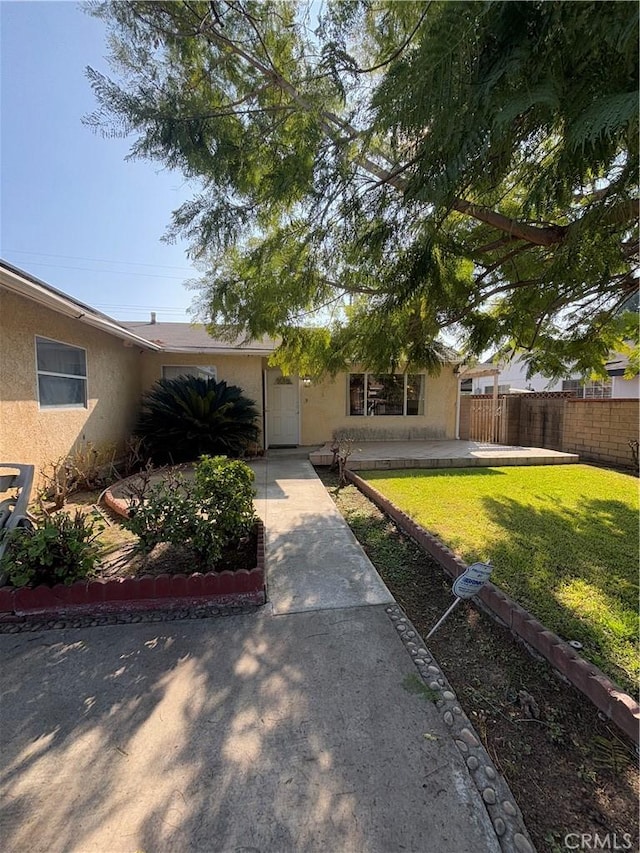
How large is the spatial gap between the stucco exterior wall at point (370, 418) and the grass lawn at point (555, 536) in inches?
158

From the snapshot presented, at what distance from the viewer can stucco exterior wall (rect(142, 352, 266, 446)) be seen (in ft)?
34.1

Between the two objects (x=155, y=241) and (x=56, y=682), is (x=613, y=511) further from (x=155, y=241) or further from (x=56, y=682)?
(x=155, y=241)

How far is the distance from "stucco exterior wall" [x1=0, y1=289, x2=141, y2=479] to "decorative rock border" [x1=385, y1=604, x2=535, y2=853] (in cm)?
573

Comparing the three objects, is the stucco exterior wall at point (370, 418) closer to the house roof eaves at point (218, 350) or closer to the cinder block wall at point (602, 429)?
the house roof eaves at point (218, 350)

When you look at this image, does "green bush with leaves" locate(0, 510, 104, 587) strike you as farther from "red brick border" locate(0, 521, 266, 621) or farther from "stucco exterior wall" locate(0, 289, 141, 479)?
"stucco exterior wall" locate(0, 289, 141, 479)

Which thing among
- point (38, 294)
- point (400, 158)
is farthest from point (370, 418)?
point (400, 158)

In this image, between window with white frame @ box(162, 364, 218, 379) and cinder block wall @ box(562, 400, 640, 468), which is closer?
cinder block wall @ box(562, 400, 640, 468)

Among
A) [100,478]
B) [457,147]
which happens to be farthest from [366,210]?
[100,478]

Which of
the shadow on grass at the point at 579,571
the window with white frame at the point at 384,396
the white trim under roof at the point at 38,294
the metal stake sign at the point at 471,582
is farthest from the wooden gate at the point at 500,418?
the white trim under roof at the point at 38,294

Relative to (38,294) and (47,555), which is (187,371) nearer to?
(38,294)

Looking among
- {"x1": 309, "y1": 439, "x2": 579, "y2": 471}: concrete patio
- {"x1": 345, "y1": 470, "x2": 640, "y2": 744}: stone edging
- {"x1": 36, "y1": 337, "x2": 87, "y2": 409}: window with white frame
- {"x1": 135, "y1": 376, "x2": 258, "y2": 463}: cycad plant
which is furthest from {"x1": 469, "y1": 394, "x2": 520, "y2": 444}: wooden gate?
{"x1": 36, "y1": 337, "x2": 87, "y2": 409}: window with white frame

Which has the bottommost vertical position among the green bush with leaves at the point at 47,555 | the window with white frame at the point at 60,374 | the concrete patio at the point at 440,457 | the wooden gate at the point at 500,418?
the concrete patio at the point at 440,457

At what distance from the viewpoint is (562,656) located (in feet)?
7.91

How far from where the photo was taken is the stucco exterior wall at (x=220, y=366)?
10406 mm
